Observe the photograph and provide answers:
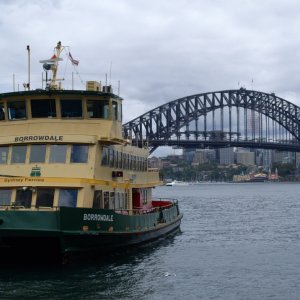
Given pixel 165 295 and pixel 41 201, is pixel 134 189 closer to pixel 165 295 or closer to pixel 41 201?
pixel 41 201

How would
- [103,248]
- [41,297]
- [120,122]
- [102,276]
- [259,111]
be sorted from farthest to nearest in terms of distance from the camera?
[259,111] < [120,122] < [103,248] < [102,276] < [41,297]

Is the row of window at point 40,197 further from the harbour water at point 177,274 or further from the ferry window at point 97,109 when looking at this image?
the ferry window at point 97,109

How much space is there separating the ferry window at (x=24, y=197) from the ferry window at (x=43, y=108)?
3.47 m

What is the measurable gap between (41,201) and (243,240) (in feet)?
49.5

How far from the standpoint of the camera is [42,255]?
2372 centimetres

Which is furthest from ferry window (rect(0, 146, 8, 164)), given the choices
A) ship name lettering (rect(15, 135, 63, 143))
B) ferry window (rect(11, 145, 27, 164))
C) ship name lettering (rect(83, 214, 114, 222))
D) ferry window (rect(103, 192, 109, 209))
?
ship name lettering (rect(83, 214, 114, 222))

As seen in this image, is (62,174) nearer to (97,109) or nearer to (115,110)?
(97,109)

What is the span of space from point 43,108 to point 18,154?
205cm

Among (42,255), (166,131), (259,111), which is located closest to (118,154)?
(42,255)

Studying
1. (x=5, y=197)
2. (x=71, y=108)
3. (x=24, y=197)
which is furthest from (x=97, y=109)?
(x=5, y=197)

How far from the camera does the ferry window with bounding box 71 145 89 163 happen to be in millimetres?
24936

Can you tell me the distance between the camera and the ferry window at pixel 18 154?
997 inches

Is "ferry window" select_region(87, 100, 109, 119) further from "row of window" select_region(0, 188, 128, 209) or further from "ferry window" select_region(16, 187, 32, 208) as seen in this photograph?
"ferry window" select_region(16, 187, 32, 208)

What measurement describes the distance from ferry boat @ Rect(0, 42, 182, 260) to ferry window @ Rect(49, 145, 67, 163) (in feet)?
0.12
